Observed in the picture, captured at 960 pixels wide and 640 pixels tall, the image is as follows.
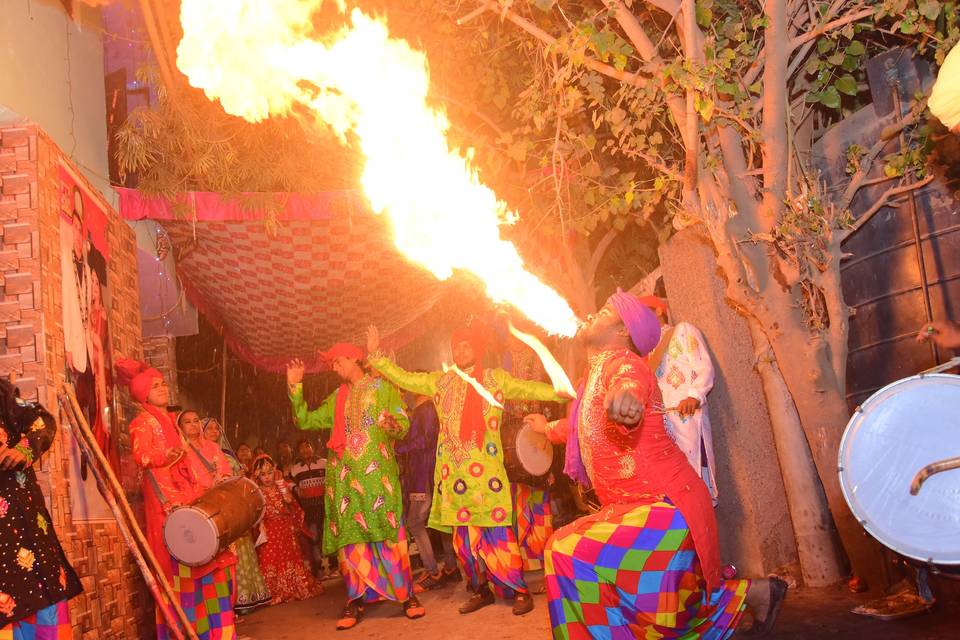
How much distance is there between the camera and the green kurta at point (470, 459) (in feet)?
24.7

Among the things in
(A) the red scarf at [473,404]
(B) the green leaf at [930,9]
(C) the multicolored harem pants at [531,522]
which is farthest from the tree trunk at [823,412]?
(C) the multicolored harem pants at [531,522]

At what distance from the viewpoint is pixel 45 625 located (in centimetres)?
498

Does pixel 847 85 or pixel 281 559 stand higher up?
pixel 847 85

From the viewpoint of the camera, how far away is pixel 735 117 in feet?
21.2

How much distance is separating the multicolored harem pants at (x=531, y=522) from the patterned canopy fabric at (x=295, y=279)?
9.46 ft

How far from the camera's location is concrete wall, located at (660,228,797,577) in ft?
23.3

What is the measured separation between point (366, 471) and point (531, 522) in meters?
1.95

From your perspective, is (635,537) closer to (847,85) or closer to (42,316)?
(42,316)

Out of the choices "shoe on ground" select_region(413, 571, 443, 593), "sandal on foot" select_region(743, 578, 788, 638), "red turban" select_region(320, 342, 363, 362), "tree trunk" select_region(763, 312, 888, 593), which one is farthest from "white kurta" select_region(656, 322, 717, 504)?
"shoe on ground" select_region(413, 571, 443, 593)

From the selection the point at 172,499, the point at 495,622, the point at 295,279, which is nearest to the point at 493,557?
the point at 495,622

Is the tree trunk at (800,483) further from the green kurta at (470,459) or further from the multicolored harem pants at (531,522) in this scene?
the multicolored harem pants at (531,522)

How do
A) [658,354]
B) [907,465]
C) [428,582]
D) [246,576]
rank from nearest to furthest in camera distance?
[907,465] → [658,354] → [428,582] → [246,576]

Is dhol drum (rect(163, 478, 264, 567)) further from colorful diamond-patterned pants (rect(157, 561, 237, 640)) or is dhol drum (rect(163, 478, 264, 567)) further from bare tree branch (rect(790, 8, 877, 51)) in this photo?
bare tree branch (rect(790, 8, 877, 51))

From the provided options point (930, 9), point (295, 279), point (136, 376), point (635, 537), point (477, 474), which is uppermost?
point (930, 9)
